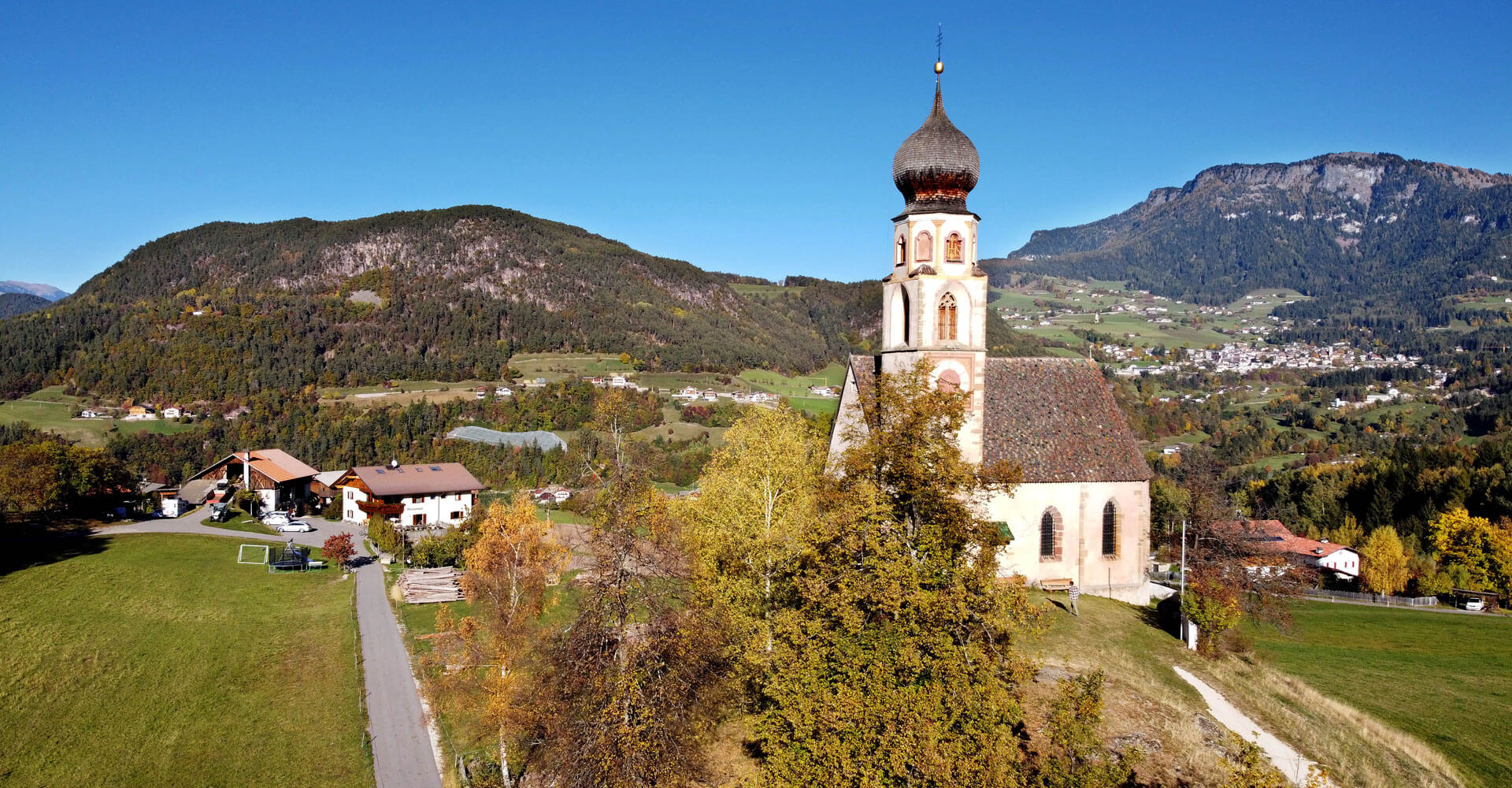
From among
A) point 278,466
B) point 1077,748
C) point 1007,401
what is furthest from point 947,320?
point 278,466

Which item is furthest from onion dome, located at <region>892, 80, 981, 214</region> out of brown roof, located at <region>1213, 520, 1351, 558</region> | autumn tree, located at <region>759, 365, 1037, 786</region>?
brown roof, located at <region>1213, 520, 1351, 558</region>

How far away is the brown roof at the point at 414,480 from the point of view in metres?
71.1

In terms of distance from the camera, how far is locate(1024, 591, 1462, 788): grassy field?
824 inches

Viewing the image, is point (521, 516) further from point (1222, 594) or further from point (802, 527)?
point (1222, 594)

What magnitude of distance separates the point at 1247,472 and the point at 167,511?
125403mm

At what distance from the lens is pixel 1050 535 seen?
35.1 metres

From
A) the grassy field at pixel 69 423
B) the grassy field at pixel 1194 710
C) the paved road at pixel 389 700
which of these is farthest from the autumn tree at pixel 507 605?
the grassy field at pixel 69 423

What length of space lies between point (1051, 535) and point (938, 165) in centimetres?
1594

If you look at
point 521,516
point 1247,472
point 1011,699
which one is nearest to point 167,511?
point 521,516

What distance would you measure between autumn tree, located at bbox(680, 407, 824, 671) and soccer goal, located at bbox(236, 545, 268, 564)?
35.6 meters

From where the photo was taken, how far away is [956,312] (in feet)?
108

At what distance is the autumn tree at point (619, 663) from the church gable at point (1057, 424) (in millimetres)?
21152

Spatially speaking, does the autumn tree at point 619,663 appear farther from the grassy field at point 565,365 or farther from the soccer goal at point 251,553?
the grassy field at point 565,365

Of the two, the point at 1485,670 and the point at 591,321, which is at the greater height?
the point at 591,321
